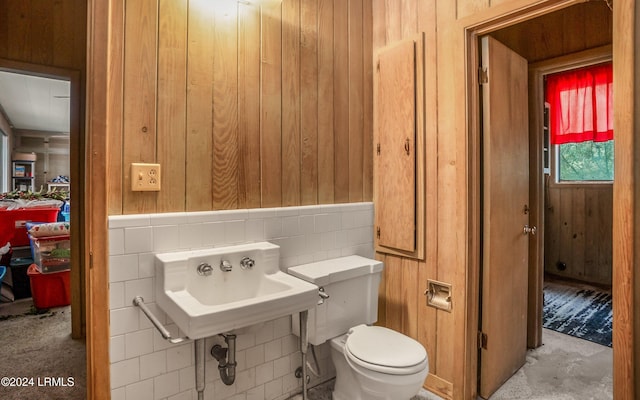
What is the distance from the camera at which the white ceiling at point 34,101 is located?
4359mm

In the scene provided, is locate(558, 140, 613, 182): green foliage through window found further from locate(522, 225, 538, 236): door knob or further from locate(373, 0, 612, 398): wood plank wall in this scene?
locate(522, 225, 538, 236): door knob

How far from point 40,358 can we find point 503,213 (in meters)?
3.25

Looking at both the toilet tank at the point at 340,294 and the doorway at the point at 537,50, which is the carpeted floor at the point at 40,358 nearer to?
the toilet tank at the point at 340,294

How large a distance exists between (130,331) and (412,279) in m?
1.52

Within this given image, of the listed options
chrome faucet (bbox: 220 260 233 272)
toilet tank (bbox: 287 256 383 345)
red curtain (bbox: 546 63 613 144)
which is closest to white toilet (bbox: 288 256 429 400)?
toilet tank (bbox: 287 256 383 345)

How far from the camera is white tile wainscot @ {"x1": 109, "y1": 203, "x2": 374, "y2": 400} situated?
4.58 feet

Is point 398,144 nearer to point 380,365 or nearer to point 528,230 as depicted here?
point 528,230

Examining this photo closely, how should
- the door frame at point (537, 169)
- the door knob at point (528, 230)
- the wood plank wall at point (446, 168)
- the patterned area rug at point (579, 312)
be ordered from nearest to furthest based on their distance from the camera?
1. the wood plank wall at point (446, 168)
2. the door knob at point (528, 230)
3. the door frame at point (537, 169)
4. the patterned area rug at point (579, 312)

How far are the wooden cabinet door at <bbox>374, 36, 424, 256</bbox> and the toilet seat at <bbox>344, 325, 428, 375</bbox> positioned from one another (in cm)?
57

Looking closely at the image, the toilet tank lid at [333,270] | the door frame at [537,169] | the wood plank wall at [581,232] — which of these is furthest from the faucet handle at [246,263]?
the wood plank wall at [581,232]

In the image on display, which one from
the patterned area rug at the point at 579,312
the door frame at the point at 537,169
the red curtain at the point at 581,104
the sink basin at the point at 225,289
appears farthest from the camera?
the red curtain at the point at 581,104

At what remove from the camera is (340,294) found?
1.82 metres

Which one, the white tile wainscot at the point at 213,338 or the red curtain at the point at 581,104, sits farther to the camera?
the red curtain at the point at 581,104

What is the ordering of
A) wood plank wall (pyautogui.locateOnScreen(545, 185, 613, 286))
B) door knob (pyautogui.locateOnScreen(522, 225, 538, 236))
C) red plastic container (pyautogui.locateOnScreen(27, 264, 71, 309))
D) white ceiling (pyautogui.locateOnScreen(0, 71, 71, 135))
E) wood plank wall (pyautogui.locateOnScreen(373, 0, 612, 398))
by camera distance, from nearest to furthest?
wood plank wall (pyautogui.locateOnScreen(373, 0, 612, 398)) → door knob (pyautogui.locateOnScreen(522, 225, 538, 236)) → red plastic container (pyautogui.locateOnScreen(27, 264, 71, 309)) → wood plank wall (pyautogui.locateOnScreen(545, 185, 613, 286)) → white ceiling (pyautogui.locateOnScreen(0, 71, 71, 135))
